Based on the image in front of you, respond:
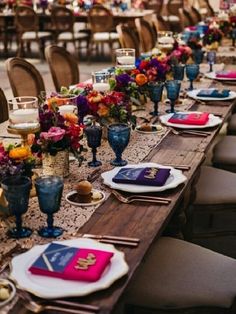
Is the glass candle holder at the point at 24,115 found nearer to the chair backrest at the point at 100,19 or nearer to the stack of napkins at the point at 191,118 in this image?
the stack of napkins at the point at 191,118

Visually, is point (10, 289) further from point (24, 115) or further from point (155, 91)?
point (155, 91)

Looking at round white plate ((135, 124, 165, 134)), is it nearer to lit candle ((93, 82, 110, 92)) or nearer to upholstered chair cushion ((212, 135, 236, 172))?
lit candle ((93, 82, 110, 92))

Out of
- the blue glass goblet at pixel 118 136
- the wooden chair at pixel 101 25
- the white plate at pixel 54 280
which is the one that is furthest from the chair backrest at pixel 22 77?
the wooden chair at pixel 101 25

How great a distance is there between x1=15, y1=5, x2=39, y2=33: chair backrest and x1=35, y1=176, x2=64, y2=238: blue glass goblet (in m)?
8.42

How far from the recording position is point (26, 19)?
9.73 m

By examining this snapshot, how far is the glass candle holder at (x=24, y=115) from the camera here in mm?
2129

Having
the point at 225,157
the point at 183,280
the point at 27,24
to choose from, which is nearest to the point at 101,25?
the point at 27,24

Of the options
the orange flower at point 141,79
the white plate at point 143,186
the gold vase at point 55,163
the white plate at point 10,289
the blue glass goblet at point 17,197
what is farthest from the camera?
the orange flower at point 141,79

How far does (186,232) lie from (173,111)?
26.8 inches

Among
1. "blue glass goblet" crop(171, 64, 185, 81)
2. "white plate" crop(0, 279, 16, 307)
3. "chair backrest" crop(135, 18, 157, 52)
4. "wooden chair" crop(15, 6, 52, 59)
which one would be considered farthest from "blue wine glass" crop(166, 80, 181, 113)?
"wooden chair" crop(15, 6, 52, 59)

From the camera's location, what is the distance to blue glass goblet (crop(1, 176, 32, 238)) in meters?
1.61

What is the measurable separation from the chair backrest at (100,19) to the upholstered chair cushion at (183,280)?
776 cm

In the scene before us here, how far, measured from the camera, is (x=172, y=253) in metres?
2.07

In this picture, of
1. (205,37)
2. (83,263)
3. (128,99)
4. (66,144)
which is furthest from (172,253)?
(205,37)
